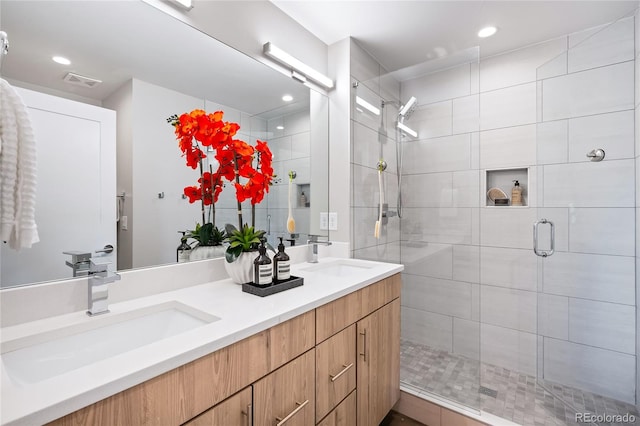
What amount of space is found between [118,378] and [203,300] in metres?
0.50

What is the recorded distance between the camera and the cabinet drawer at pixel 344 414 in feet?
3.88

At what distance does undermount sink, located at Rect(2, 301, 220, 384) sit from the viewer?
0.74 metres

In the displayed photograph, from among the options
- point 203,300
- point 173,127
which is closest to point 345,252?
point 203,300

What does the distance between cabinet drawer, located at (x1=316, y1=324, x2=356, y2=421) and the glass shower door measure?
53.2 inches

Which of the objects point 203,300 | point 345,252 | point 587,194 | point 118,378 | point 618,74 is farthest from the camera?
point 345,252

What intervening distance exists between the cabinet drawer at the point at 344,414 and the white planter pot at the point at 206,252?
83 cm

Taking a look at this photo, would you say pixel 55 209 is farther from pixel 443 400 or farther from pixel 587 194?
pixel 587 194

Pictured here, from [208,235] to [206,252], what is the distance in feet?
0.26

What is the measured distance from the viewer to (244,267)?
4.19ft

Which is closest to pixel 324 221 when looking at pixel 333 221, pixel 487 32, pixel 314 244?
pixel 333 221

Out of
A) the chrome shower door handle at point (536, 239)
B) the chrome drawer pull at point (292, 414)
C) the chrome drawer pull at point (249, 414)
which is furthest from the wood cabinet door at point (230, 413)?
the chrome shower door handle at point (536, 239)

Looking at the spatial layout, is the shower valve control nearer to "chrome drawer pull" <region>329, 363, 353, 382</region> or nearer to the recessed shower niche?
the recessed shower niche

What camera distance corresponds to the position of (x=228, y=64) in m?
1.52

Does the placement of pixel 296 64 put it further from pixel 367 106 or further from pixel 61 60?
pixel 61 60
